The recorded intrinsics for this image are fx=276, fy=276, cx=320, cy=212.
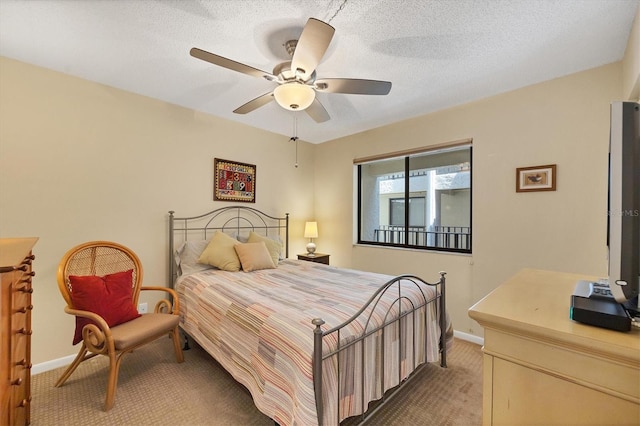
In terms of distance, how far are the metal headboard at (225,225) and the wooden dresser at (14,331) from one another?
4.86ft

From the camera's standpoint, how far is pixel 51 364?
7.85 feet

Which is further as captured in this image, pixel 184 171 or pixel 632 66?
pixel 184 171

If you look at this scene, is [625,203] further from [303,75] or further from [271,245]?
[271,245]

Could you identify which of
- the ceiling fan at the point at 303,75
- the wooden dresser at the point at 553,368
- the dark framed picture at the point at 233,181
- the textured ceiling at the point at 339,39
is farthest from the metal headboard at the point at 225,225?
the wooden dresser at the point at 553,368

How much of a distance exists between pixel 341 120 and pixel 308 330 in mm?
2816

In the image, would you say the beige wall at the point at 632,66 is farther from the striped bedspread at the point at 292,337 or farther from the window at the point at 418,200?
the striped bedspread at the point at 292,337

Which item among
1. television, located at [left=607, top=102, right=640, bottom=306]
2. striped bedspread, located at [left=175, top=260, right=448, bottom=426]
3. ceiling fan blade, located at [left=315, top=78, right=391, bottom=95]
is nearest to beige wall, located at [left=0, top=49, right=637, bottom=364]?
striped bedspread, located at [left=175, top=260, right=448, bottom=426]

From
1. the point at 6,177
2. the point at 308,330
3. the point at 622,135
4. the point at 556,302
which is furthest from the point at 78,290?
the point at 622,135

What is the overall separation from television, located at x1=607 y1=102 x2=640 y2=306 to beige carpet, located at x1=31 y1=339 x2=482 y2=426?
1.55 metres

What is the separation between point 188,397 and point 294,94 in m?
2.29

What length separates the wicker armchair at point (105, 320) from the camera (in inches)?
74.6

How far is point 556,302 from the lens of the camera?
95cm

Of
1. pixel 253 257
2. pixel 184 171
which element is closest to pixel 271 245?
pixel 253 257

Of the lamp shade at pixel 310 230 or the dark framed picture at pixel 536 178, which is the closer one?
the dark framed picture at pixel 536 178
